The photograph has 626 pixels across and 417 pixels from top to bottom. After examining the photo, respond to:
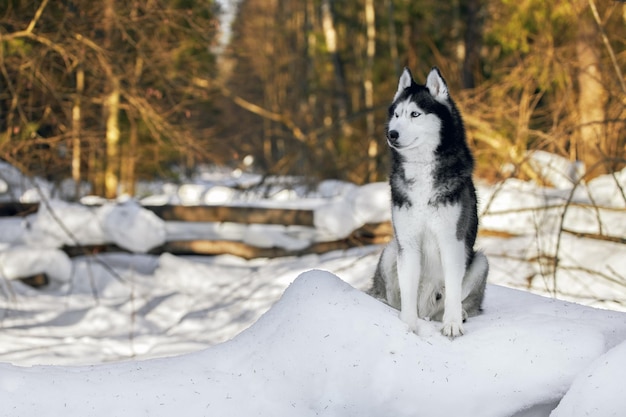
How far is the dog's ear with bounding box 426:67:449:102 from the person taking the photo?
370cm

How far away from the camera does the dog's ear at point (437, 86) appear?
3703mm

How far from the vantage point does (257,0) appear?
43.6 m

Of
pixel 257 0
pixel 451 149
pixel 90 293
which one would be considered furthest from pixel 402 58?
pixel 257 0

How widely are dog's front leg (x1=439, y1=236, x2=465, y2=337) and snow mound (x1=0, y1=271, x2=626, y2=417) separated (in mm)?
76

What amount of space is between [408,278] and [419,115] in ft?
2.95

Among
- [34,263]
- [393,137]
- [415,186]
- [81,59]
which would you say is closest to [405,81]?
[393,137]

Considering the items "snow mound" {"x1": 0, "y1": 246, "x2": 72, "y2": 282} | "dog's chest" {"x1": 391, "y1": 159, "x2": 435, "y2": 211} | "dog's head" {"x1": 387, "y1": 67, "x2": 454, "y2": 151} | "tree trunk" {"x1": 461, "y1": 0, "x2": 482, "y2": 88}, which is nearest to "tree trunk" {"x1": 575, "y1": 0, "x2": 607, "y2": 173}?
"tree trunk" {"x1": 461, "y1": 0, "x2": 482, "y2": 88}

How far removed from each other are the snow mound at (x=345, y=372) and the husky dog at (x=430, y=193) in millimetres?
225

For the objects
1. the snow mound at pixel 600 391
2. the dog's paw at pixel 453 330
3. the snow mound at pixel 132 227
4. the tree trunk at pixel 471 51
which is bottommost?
the snow mound at pixel 132 227

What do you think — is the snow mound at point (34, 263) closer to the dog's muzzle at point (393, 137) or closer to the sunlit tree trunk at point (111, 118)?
the sunlit tree trunk at point (111, 118)

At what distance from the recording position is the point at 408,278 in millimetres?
3684

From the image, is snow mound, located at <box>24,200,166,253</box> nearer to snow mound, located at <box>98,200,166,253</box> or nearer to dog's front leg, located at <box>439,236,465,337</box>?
snow mound, located at <box>98,200,166,253</box>

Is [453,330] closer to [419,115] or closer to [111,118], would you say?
[419,115]

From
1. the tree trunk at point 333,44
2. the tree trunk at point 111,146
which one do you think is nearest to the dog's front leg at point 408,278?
the tree trunk at point 111,146
